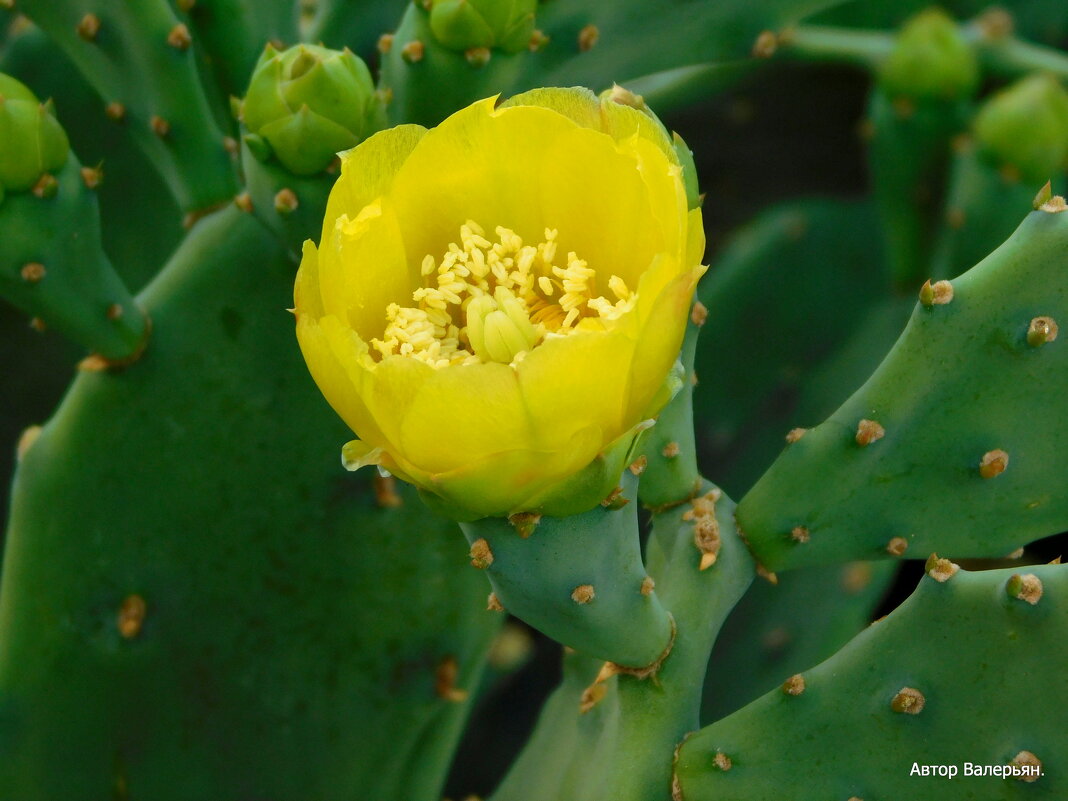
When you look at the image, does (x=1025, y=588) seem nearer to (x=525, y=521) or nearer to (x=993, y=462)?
(x=993, y=462)

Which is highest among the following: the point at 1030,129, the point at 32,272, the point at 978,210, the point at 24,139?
the point at 24,139

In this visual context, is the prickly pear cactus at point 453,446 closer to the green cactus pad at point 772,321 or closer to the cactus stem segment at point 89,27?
the cactus stem segment at point 89,27

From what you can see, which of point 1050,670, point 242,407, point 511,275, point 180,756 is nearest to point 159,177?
point 242,407

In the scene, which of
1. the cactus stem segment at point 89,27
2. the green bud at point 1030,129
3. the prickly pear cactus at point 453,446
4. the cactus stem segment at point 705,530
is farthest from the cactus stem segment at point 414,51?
the green bud at point 1030,129

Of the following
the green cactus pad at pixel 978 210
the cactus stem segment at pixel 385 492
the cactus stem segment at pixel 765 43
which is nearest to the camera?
the cactus stem segment at pixel 385 492

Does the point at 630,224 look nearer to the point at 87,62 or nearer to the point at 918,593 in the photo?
the point at 918,593

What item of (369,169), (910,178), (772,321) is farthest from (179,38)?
(910,178)

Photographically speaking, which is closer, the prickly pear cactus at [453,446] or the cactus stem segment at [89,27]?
the prickly pear cactus at [453,446]
